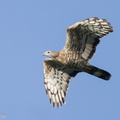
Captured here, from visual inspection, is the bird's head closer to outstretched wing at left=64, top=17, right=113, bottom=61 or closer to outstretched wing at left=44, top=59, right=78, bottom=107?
outstretched wing at left=64, top=17, right=113, bottom=61

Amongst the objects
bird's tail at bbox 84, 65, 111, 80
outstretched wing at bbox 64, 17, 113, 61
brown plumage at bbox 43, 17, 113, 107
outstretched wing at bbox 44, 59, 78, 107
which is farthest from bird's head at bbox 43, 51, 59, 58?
bird's tail at bbox 84, 65, 111, 80

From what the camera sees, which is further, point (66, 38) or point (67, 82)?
point (67, 82)

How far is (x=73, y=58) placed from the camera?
18.2 metres

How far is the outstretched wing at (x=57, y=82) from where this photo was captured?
19.1m

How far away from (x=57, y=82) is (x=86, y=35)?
2.52 metres

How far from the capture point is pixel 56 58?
18.1 m

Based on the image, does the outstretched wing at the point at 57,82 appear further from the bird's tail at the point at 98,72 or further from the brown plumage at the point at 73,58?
the bird's tail at the point at 98,72

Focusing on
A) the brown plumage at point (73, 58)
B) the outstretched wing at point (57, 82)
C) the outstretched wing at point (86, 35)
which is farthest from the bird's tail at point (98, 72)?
the outstretched wing at point (57, 82)

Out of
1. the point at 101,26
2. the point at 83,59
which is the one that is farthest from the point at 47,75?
the point at 101,26

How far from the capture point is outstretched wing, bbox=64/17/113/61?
693 inches

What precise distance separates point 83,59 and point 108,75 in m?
1.13

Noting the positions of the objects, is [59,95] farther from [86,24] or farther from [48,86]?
[86,24]

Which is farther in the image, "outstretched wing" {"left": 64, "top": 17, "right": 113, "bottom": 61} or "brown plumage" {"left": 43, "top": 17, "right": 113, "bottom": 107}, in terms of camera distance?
"brown plumage" {"left": 43, "top": 17, "right": 113, "bottom": 107}

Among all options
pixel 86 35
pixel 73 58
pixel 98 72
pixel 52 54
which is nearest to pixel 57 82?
pixel 73 58
